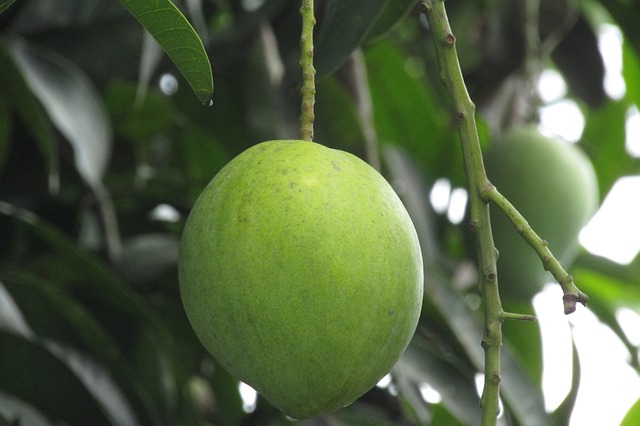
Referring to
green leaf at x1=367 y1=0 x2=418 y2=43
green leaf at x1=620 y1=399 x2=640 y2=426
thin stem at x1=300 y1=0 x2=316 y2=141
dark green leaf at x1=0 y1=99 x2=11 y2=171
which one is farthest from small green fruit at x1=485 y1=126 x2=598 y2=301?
dark green leaf at x1=0 y1=99 x2=11 y2=171

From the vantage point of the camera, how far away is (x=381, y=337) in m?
0.62

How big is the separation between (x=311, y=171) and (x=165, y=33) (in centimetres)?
16

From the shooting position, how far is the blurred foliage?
1.06 metres

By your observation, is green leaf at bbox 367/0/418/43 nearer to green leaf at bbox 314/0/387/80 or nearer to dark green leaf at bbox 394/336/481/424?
green leaf at bbox 314/0/387/80

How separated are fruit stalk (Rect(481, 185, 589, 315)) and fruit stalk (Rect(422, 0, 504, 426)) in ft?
0.03

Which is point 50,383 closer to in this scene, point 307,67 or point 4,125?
point 4,125

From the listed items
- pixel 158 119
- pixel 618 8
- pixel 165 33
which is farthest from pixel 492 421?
pixel 618 8

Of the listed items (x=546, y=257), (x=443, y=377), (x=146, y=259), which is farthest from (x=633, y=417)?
(x=146, y=259)

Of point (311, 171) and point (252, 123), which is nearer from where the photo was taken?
point (311, 171)

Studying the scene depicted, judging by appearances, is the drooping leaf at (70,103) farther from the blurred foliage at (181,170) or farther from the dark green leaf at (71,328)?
the dark green leaf at (71,328)

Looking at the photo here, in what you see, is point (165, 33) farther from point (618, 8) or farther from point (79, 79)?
point (618, 8)

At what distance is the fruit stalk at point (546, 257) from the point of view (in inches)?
23.1

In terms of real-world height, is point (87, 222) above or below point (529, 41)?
below

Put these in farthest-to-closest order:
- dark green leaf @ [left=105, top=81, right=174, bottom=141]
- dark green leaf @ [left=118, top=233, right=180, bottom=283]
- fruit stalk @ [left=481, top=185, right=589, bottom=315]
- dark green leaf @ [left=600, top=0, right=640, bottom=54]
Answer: dark green leaf @ [left=600, top=0, right=640, bottom=54], dark green leaf @ [left=105, top=81, right=174, bottom=141], dark green leaf @ [left=118, top=233, right=180, bottom=283], fruit stalk @ [left=481, top=185, right=589, bottom=315]
